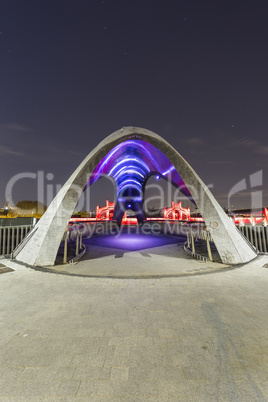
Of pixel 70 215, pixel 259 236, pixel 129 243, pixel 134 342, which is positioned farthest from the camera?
pixel 129 243

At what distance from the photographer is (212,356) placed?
2924 millimetres

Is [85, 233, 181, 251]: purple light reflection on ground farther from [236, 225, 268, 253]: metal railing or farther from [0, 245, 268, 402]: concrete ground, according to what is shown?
[0, 245, 268, 402]: concrete ground

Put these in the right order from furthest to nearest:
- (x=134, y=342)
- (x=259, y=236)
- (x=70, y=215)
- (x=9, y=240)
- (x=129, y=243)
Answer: (x=129, y=243) < (x=9, y=240) < (x=259, y=236) < (x=70, y=215) < (x=134, y=342)

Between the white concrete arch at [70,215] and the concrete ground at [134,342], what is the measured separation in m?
2.56

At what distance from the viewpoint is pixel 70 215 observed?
911cm

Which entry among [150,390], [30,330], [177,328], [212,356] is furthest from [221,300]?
[30,330]

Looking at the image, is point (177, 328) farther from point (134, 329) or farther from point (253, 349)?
point (253, 349)

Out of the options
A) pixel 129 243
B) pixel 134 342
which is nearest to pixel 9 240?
pixel 129 243

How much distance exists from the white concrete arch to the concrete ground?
2560mm

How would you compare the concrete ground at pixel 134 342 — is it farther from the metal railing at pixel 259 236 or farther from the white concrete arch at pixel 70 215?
the metal railing at pixel 259 236

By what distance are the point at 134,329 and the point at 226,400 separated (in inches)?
72.4

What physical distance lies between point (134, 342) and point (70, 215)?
273 inches

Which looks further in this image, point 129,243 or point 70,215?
point 129,243

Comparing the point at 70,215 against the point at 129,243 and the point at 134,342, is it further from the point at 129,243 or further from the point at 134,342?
the point at 129,243
